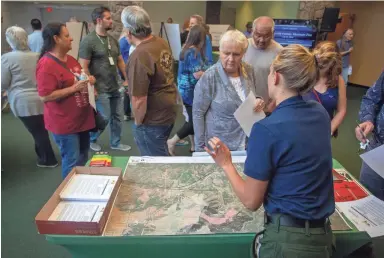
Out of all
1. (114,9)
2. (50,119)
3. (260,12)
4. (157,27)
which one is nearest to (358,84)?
(260,12)

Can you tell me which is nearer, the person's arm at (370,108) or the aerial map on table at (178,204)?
the aerial map on table at (178,204)

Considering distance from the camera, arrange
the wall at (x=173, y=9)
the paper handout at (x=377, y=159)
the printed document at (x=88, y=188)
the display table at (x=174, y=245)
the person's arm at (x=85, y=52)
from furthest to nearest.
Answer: the wall at (x=173, y=9) < the person's arm at (x=85, y=52) < the paper handout at (x=377, y=159) < the printed document at (x=88, y=188) < the display table at (x=174, y=245)

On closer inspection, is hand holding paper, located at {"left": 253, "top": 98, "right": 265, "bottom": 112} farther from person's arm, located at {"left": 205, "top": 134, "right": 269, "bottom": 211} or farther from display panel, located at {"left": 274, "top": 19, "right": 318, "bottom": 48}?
display panel, located at {"left": 274, "top": 19, "right": 318, "bottom": 48}

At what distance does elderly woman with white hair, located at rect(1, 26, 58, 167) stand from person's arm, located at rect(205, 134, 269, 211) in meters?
2.22

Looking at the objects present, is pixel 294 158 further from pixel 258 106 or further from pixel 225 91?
pixel 225 91

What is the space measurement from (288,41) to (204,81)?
11.7ft

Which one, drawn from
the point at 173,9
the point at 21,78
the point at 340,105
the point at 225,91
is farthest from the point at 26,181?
the point at 173,9

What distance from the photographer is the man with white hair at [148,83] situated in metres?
1.75

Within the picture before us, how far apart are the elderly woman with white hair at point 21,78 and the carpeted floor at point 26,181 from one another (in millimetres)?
541

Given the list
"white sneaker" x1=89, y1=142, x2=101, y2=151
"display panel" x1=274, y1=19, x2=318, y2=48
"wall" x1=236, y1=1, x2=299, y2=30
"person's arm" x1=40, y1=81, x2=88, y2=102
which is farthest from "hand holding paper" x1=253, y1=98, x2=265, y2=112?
"wall" x1=236, y1=1, x2=299, y2=30

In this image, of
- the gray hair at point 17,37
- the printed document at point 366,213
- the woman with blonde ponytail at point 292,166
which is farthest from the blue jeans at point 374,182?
the gray hair at point 17,37

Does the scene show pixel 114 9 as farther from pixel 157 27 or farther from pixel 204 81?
pixel 204 81

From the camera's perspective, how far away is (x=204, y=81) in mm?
1738

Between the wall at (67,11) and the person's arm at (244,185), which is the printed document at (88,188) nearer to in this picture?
the person's arm at (244,185)
